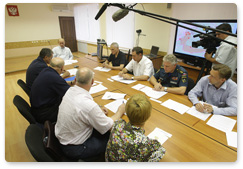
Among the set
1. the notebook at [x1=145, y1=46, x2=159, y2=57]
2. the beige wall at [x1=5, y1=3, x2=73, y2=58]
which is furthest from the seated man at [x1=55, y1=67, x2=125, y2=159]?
the beige wall at [x1=5, y1=3, x2=73, y2=58]

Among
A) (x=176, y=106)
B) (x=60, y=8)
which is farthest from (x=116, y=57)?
(x=60, y=8)

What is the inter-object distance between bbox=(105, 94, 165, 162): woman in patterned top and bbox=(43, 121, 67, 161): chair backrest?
0.45 metres

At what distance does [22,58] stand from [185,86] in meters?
6.29

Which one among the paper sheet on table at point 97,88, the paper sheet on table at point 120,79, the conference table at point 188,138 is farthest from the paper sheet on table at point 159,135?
the paper sheet on table at point 120,79

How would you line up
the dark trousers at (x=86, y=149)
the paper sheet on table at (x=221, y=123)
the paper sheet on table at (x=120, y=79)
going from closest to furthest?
the dark trousers at (x=86, y=149), the paper sheet on table at (x=221, y=123), the paper sheet on table at (x=120, y=79)

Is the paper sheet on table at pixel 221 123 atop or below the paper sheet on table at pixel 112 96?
below

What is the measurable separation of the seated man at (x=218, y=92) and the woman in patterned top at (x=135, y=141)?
2.87 ft

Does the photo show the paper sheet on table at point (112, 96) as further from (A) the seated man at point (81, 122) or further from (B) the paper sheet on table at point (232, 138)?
(B) the paper sheet on table at point (232, 138)

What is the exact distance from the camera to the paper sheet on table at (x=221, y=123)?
1.26 meters

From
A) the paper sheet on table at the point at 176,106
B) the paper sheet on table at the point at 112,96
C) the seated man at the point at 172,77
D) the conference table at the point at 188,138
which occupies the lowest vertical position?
the conference table at the point at 188,138

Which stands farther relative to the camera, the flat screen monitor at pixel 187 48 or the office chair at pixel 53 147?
the flat screen monitor at pixel 187 48

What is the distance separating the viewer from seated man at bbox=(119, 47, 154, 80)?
2.43 meters

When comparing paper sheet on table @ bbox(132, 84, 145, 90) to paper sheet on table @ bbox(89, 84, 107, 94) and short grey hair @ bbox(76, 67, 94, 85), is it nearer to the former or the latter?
paper sheet on table @ bbox(89, 84, 107, 94)

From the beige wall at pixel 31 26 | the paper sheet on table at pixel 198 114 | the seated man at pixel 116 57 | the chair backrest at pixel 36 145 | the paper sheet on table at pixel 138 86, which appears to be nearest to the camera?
the chair backrest at pixel 36 145
